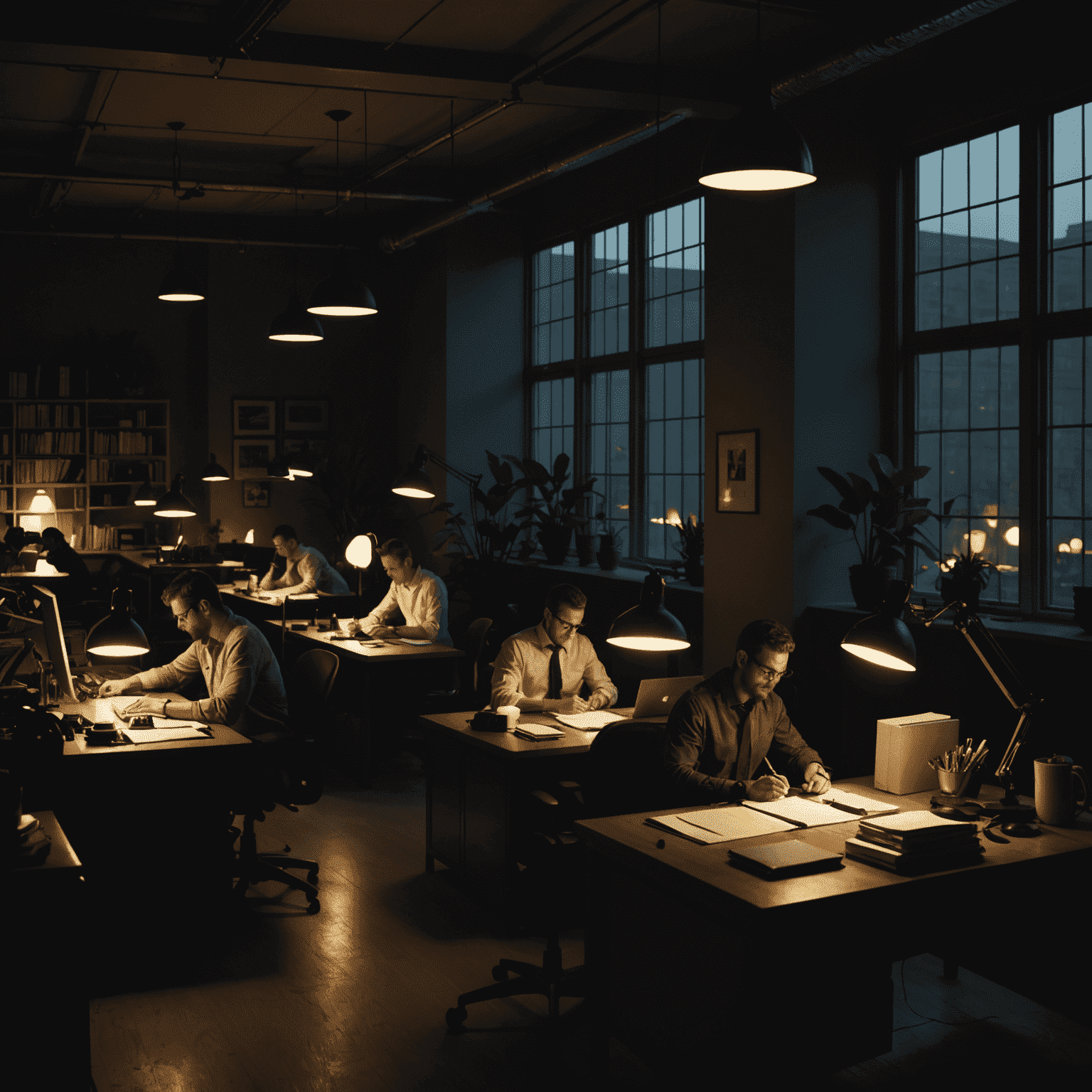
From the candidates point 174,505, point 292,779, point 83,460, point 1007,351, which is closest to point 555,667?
point 292,779

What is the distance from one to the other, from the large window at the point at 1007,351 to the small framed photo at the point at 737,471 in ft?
2.92

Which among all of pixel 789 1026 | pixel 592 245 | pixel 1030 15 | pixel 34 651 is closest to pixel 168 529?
pixel 592 245

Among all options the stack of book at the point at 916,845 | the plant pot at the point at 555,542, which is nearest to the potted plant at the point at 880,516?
the stack of book at the point at 916,845

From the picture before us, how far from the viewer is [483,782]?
4.83 m

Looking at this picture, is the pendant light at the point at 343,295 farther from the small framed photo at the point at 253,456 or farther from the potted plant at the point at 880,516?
the small framed photo at the point at 253,456

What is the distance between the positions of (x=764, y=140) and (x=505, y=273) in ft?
23.9

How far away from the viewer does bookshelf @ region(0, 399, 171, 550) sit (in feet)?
36.3

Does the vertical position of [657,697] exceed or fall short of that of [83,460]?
it falls short

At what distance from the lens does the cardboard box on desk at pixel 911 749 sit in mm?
3957

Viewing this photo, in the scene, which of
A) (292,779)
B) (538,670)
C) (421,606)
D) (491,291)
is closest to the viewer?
(292,779)

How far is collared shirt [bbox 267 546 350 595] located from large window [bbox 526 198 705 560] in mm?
2166

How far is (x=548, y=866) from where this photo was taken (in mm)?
4035

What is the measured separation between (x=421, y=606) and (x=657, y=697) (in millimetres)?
3245

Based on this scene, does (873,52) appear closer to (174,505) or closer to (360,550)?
(360,550)
